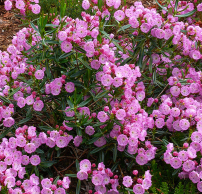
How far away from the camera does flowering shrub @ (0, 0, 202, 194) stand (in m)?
2.01

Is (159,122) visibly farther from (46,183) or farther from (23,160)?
(23,160)

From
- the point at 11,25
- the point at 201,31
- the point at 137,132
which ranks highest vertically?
the point at 201,31

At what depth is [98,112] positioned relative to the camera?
2.21 m

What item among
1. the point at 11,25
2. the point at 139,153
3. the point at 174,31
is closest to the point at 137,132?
the point at 139,153

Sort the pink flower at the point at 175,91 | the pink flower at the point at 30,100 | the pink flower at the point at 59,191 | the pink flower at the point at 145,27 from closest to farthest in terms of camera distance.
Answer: the pink flower at the point at 59,191
the pink flower at the point at 30,100
the pink flower at the point at 145,27
the pink flower at the point at 175,91

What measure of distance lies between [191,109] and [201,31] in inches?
37.9

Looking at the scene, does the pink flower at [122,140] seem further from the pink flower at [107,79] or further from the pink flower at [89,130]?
the pink flower at [107,79]

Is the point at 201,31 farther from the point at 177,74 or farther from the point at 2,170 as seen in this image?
the point at 2,170

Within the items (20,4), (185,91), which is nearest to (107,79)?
(185,91)

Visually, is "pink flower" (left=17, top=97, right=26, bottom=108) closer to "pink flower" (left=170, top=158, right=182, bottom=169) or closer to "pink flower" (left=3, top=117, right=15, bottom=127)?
"pink flower" (left=3, top=117, right=15, bottom=127)

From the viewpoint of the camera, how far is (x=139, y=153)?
7.14 ft

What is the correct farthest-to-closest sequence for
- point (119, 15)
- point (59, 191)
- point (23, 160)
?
point (119, 15) < point (23, 160) < point (59, 191)

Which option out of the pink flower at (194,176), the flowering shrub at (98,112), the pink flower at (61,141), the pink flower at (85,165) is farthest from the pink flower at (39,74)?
the pink flower at (194,176)

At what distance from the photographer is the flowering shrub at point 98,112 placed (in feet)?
6.60
